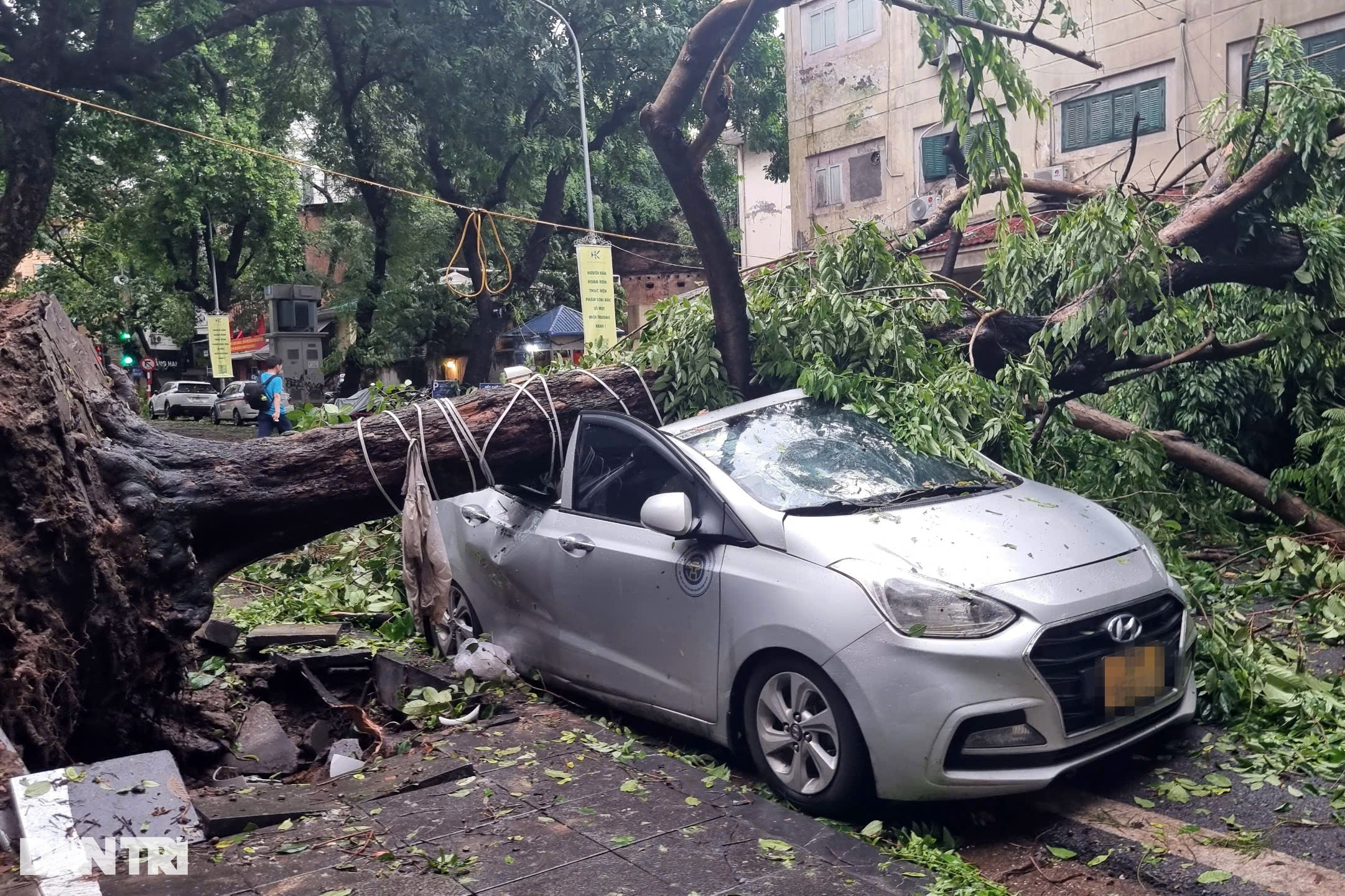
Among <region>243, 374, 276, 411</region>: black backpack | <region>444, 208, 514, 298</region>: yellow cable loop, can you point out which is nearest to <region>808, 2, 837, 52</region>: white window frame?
<region>444, 208, 514, 298</region>: yellow cable loop

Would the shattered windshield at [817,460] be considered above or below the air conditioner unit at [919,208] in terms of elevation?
below

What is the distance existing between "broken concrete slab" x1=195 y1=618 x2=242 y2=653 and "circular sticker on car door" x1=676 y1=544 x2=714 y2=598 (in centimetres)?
372

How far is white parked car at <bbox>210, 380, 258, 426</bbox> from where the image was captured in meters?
41.2

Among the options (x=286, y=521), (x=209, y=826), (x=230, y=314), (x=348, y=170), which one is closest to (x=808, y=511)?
(x=209, y=826)

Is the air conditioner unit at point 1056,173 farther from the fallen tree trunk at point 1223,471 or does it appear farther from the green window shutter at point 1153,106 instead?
the fallen tree trunk at point 1223,471

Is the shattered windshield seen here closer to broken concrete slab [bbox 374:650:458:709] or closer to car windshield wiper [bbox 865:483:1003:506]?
car windshield wiper [bbox 865:483:1003:506]

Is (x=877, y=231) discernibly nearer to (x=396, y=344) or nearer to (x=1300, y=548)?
(x=1300, y=548)

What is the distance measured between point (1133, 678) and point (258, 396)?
12.3m

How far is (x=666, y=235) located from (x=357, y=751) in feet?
119

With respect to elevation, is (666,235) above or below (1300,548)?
above

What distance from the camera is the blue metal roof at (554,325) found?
34.8 metres

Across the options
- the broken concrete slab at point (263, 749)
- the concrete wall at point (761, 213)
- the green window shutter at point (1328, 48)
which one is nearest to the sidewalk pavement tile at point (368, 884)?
the broken concrete slab at point (263, 749)

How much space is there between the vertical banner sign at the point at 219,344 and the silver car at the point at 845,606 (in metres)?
25.2

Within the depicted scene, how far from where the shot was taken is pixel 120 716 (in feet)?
17.8
